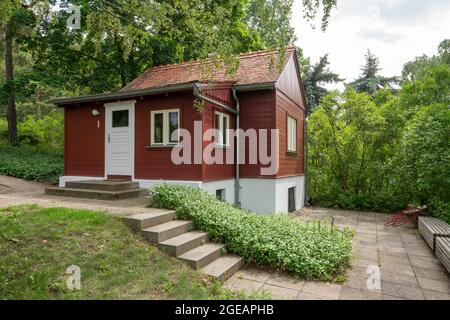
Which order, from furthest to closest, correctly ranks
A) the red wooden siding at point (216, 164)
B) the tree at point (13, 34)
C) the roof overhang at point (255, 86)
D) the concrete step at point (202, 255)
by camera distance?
the tree at point (13, 34), the roof overhang at point (255, 86), the red wooden siding at point (216, 164), the concrete step at point (202, 255)

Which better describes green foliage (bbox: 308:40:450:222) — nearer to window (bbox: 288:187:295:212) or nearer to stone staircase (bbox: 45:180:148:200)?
window (bbox: 288:187:295:212)

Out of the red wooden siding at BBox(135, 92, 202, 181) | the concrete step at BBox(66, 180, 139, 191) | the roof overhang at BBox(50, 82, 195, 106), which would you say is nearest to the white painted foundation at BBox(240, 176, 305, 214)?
the red wooden siding at BBox(135, 92, 202, 181)

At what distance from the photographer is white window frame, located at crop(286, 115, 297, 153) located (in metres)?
10.1

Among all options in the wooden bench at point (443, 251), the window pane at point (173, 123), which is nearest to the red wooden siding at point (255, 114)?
the window pane at point (173, 123)

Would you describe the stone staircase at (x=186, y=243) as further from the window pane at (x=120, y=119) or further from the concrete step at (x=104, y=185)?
the window pane at (x=120, y=119)

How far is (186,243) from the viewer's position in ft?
14.6

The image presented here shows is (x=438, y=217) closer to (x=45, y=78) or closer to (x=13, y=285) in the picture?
(x=13, y=285)

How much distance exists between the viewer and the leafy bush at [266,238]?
171 inches

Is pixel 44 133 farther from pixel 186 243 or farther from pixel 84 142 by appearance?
pixel 186 243

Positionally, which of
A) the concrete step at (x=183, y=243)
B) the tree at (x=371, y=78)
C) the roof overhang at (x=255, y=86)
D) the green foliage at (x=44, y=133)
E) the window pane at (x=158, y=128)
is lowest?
the concrete step at (x=183, y=243)

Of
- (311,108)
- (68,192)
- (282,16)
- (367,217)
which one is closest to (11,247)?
(68,192)

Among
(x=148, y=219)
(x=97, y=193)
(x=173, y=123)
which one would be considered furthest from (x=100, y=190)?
(x=148, y=219)

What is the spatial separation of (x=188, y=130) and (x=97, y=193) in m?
2.68

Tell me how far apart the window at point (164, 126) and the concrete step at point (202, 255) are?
3.73 m
